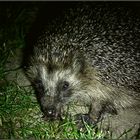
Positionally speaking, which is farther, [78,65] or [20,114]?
[20,114]

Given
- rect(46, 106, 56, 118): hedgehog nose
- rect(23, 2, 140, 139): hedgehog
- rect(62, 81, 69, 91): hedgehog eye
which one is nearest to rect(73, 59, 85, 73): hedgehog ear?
rect(23, 2, 140, 139): hedgehog

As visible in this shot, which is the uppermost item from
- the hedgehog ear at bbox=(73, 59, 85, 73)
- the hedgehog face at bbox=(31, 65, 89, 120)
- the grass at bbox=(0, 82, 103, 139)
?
the hedgehog ear at bbox=(73, 59, 85, 73)

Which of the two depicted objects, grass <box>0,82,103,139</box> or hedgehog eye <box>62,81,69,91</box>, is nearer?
grass <box>0,82,103,139</box>

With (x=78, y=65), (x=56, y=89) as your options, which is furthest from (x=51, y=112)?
(x=78, y=65)

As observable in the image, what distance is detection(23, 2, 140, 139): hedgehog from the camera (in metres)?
4.04

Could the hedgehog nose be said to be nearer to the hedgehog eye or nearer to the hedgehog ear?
the hedgehog eye

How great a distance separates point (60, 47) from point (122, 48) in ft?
2.00

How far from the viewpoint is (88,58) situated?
160 inches

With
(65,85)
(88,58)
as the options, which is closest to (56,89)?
(65,85)

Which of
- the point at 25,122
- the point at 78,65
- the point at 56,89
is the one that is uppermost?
the point at 78,65

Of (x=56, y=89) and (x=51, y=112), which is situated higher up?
(x=56, y=89)

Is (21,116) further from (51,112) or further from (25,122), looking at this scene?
(51,112)

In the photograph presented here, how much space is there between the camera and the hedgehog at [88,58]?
404 centimetres

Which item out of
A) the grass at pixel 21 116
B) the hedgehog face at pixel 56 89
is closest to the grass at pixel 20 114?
the grass at pixel 21 116
